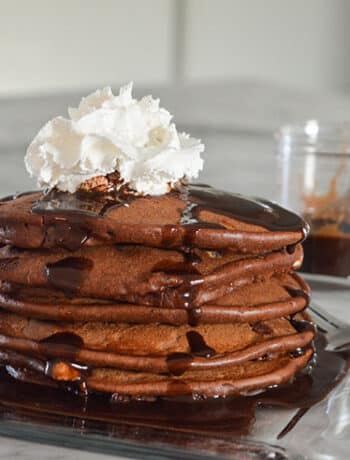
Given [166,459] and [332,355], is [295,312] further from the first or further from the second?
[166,459]

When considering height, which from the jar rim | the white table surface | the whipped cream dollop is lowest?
the white table surface

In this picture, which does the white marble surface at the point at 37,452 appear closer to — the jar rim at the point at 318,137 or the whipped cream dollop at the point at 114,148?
the whipped cream dollop at the point at 114,148

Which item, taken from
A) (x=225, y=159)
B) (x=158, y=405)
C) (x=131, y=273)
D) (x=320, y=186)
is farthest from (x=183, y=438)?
(x=225, y=159)

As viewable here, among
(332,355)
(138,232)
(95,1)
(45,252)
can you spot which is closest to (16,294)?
(45,252)

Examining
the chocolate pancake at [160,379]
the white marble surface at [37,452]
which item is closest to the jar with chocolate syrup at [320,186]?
the chocolate pancake at [160,379]

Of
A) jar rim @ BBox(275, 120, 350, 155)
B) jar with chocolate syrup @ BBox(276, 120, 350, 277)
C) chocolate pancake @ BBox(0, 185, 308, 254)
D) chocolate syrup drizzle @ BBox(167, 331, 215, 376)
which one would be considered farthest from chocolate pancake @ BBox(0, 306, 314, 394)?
jar rim @ BBox(275, 120, 350, 155)

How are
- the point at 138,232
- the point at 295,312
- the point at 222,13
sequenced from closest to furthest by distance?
1. the point at 138,232
2. the point at 295,312
3. the point at 222,13

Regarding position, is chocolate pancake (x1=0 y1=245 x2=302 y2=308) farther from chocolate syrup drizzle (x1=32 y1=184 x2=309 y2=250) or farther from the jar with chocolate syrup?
the jar with chocolate syrup
